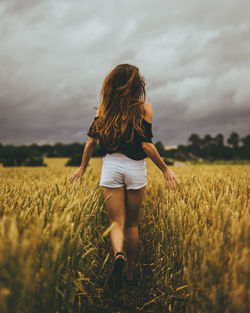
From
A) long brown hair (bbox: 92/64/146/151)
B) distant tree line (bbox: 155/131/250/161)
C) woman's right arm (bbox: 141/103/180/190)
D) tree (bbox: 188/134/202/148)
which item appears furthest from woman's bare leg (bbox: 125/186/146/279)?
tree (bbox: 188/134/202/148)

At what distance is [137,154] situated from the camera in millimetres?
1979

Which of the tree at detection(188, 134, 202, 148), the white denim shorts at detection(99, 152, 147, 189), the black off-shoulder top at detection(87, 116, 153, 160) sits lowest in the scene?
the white denim shorts at detection(99, 152, 147, 189)

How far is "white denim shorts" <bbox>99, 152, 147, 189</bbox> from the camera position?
1949mm

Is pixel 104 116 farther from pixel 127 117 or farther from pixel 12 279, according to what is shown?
pixel 12 279

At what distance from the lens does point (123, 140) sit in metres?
1.92

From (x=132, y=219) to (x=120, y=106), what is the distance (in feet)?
3.83

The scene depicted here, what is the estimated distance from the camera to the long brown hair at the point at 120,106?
6.30 feet

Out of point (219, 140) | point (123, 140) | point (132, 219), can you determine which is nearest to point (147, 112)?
point (123, 140)

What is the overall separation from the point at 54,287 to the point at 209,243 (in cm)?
86

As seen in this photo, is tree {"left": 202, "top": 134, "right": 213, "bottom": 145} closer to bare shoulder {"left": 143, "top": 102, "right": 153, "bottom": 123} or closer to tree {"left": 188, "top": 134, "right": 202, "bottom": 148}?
tree {"left": 188, "top": 134, "right": 202, "bottom": 148}

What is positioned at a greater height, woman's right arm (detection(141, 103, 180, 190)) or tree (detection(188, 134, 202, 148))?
tree (detection(188, 134, 202, 148))

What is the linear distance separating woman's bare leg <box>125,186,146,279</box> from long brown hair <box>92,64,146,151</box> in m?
0.52

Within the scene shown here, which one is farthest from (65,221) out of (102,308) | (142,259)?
(142,259)

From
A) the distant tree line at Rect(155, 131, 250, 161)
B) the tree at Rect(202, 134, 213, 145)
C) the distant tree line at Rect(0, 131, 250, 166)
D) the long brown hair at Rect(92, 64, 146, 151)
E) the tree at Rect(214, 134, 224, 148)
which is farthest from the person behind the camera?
the tree at Rect(202, 134, 213, 145)
